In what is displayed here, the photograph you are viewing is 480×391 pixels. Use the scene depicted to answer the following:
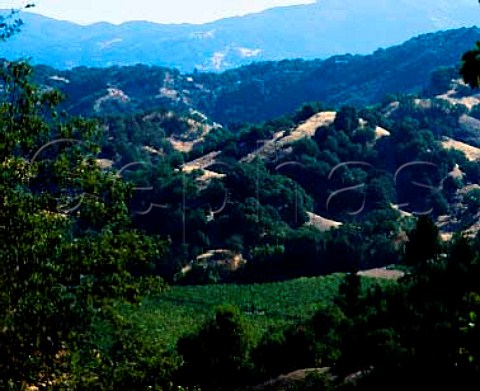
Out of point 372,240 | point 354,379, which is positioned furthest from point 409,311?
point 372,240

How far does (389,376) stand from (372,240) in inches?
3094

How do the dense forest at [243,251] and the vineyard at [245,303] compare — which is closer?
the dense forest at [243,251]

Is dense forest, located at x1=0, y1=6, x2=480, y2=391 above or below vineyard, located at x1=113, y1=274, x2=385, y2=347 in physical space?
above

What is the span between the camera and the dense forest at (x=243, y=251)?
1941cm

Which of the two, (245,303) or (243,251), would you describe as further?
(243,251)

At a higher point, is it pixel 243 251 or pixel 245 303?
pixel 245 303

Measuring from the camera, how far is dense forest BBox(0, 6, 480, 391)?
19.4 m

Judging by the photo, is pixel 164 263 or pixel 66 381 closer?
pixel 66 381

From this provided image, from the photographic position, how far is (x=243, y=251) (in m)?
125

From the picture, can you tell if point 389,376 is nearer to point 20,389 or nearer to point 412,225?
point 20,389

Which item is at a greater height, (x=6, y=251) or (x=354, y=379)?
(x=6, y=251)

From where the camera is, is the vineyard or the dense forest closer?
the dense forest

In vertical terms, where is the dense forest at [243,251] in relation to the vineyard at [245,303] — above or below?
above

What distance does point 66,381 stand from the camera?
19.2 m
